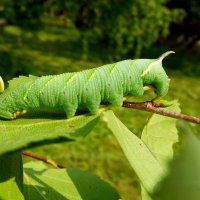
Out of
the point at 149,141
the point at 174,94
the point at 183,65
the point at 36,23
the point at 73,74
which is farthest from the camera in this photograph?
the point at 183,65

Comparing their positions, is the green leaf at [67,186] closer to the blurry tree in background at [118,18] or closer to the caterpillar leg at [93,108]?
the caterpillar leg at [93,108]

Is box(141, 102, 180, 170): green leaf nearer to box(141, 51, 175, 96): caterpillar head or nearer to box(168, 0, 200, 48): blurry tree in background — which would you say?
box(141, 51, 175, 96): caterpillar head

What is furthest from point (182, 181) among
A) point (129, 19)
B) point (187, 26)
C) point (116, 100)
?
point (187, 26)

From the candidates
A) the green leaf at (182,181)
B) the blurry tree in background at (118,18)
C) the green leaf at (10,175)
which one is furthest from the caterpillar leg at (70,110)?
the blurry tree in background at (118,18)

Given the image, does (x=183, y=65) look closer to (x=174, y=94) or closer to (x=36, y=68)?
(x=174, y=94)

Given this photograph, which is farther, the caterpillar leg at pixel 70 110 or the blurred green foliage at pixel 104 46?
the blurred green foliage at pixel 104 46

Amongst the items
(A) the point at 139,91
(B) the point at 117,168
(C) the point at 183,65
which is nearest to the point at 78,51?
(C) the point at 183,65
